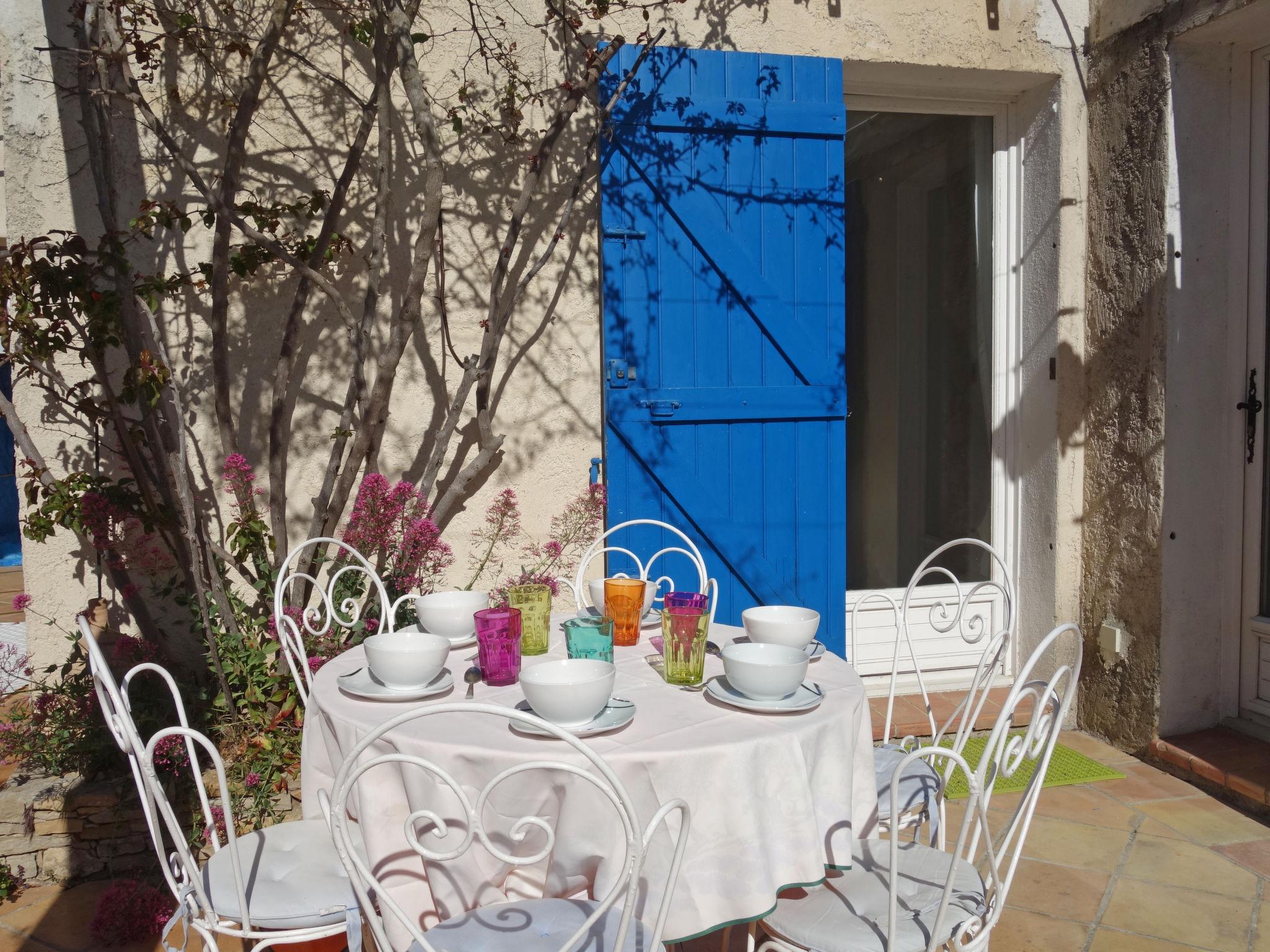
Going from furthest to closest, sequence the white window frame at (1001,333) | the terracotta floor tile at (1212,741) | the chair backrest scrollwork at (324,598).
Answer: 1. the white window frame at (1001,333)
2. the terracotta floor tile at (1212,741)
3. the chair backrest scrollwork at (324,598)

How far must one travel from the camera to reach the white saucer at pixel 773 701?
1.60m

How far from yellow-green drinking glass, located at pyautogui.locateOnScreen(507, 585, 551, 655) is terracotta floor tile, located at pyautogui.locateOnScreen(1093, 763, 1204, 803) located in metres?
2.13

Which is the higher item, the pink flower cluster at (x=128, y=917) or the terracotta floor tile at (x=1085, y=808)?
the pink flower cluster at (x=128, y=917)

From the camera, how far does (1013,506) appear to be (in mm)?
3922

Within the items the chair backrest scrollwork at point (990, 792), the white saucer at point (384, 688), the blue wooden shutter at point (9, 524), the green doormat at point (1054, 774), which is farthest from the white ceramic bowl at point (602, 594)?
the blue wooden shutter at point (9, 524)

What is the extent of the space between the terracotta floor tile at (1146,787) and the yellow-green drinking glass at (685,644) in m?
2.03

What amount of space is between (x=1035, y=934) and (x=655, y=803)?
141 centimetres

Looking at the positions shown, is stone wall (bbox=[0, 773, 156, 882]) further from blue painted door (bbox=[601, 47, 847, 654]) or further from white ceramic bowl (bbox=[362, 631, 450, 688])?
blue painted door (bbox=[601, 47, 847, 654])

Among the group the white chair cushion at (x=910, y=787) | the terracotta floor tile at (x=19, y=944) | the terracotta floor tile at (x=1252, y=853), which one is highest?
the white chair cushion at (x=910, y=787)

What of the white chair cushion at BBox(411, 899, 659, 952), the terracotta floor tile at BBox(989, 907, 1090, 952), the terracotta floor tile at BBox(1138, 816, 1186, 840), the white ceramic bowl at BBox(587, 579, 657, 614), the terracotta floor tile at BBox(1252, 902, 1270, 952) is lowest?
the terracotta floor tile at BBox(1138, 816, 1186, 840)

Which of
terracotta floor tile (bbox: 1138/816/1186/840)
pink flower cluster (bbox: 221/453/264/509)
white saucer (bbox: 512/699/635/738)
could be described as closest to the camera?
white saucer (bbox: 512/699/635/738)

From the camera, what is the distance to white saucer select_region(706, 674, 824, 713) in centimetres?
160

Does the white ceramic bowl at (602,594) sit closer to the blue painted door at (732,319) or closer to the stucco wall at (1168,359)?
the blue painted door at (732,319)

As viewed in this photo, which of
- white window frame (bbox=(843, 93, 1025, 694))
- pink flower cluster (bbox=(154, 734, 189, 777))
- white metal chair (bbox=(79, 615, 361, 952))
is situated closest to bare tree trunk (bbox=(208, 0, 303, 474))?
pink flower cluster (bbox=(154, 734, 189, 777))
